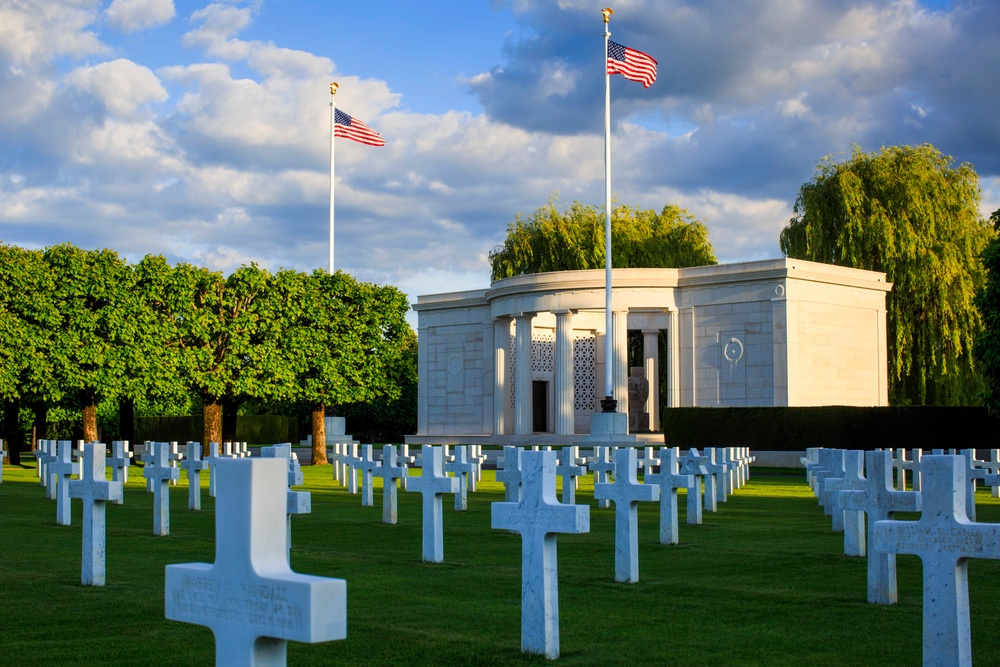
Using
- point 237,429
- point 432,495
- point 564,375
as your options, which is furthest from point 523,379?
point 432,495

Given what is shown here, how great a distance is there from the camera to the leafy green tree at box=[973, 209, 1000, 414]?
22641 millimetres

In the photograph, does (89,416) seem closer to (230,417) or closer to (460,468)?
(230,417)

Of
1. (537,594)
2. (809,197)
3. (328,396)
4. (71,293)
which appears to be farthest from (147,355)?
(537,594)

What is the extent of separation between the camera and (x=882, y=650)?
6805 millimetres

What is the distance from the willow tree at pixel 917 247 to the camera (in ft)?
127

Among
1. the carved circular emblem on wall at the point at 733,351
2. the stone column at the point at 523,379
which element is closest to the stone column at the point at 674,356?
the carved circular emblem on wall at the point at 733,351

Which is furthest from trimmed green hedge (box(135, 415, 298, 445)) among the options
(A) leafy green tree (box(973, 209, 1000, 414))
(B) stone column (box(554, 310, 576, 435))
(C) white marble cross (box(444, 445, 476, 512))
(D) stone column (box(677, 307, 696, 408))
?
(A) leafy green tree (box(973, 209, 1000, 414))

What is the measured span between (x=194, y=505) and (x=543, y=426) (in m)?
30.2

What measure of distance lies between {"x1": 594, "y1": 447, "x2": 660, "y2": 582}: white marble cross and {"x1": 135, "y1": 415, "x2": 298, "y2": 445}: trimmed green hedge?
4700 cm

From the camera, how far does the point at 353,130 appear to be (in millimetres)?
39625

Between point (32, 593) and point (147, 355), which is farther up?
point (147, 355)

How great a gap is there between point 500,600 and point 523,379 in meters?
31.7

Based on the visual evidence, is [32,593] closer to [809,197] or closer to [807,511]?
[807,511]

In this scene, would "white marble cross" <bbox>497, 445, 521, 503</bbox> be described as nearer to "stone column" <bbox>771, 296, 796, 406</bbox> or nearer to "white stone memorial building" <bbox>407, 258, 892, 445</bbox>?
"white stone memorial building" <bbox>407, 258, 892, 445</bbox>
